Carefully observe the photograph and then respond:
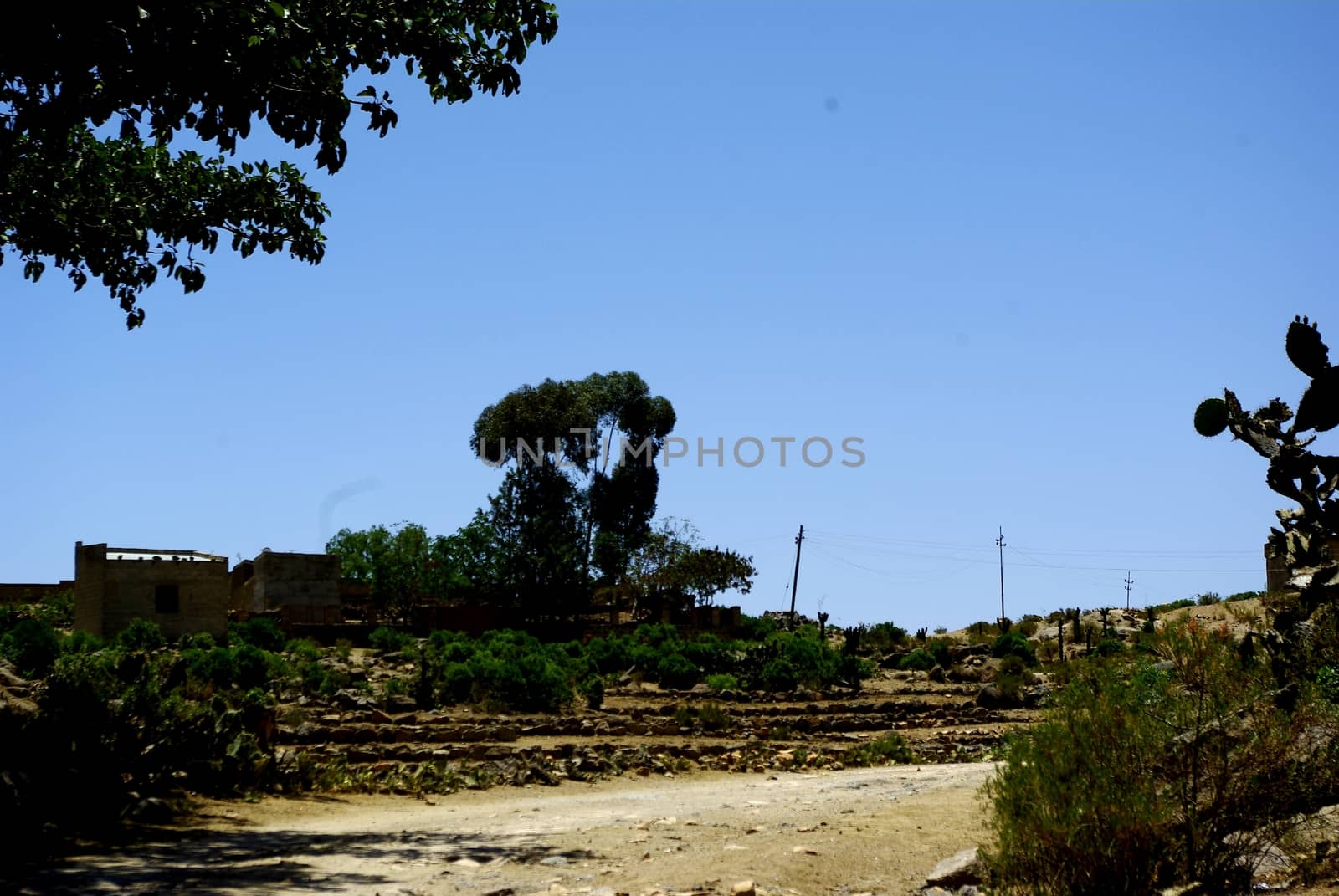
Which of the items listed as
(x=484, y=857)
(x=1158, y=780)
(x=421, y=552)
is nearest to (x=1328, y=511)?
(x=1158, y=780)

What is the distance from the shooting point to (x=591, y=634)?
4838 centimetres

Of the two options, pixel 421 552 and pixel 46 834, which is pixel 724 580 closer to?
pixel 421 552

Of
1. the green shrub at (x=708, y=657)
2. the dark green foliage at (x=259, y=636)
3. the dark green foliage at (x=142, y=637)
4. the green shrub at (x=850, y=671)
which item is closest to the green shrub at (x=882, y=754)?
the green shrub at (x=850, y=671)

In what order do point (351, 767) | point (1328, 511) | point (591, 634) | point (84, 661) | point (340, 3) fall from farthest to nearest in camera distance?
point (591, 634)
point (351, 767)
point (84, 661)
point (340, 3)
point (1328, 511)

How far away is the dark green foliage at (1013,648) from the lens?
39344 mm

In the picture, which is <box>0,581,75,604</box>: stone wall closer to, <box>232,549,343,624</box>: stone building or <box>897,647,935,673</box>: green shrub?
<box>232,549,343,624</box>: stone building

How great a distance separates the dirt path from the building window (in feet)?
82.7

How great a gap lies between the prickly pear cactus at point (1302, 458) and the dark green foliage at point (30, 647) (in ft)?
57.7

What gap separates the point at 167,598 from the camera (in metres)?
37.1

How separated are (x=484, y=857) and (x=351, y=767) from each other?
6.81 m

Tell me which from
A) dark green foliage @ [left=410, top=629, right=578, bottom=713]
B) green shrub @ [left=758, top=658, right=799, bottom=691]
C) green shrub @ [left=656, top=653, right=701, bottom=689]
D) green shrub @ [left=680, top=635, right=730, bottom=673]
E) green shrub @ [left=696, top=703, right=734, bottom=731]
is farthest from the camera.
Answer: green shrub @ [left=680, top=635, right=730, bottom=673]

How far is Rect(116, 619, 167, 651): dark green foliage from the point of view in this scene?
32.8 metres

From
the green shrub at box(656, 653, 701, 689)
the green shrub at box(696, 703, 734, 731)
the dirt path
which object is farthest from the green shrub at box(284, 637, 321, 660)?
the dirt path

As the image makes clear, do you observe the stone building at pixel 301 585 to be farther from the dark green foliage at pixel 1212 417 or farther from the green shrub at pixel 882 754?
the dark green foliage at pixel 1212 417
